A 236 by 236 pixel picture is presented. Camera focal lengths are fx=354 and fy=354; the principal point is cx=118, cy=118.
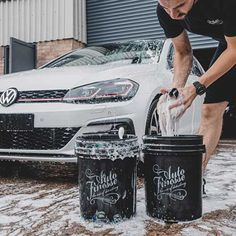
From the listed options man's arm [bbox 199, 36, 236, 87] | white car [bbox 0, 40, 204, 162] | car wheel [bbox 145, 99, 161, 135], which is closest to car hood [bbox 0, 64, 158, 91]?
white car [bbox 0, 40, 204, 162]

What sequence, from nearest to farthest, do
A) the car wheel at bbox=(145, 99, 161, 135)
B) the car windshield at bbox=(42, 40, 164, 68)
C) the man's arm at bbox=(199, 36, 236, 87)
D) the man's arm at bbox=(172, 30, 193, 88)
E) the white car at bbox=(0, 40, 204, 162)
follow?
the man's arm at bbox=(199, 36, 236, 87) → the man's arm at bbox=(172, 30, 193, 88) → the white car at bbox=(0, 40, 204, 162) → the car wheel at bbox=(145, 99, 161, 135) → the car windshield at bbox=(42, 40, 164, 68)

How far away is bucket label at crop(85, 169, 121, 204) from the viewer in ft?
6.23

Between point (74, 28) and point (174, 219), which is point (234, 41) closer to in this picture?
point (174, 219)

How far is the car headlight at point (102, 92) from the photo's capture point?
2.73 meters

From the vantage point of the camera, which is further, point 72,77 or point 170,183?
point 72,77

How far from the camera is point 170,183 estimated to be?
1896 millimetres

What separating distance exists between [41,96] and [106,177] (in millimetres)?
1217

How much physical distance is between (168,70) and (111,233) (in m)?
2.25

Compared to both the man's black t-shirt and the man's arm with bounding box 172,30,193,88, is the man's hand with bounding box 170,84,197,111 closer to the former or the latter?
the man's black t-shirt

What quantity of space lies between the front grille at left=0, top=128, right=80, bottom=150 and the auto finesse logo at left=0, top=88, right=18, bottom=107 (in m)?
0.25

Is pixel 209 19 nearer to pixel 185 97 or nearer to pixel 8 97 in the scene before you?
pixel 185 97

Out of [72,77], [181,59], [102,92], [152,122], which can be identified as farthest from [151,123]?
[72,77]

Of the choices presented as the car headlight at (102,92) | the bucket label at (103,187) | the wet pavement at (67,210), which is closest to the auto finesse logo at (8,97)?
the car headlight at (102,92)

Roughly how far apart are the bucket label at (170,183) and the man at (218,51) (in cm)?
36
